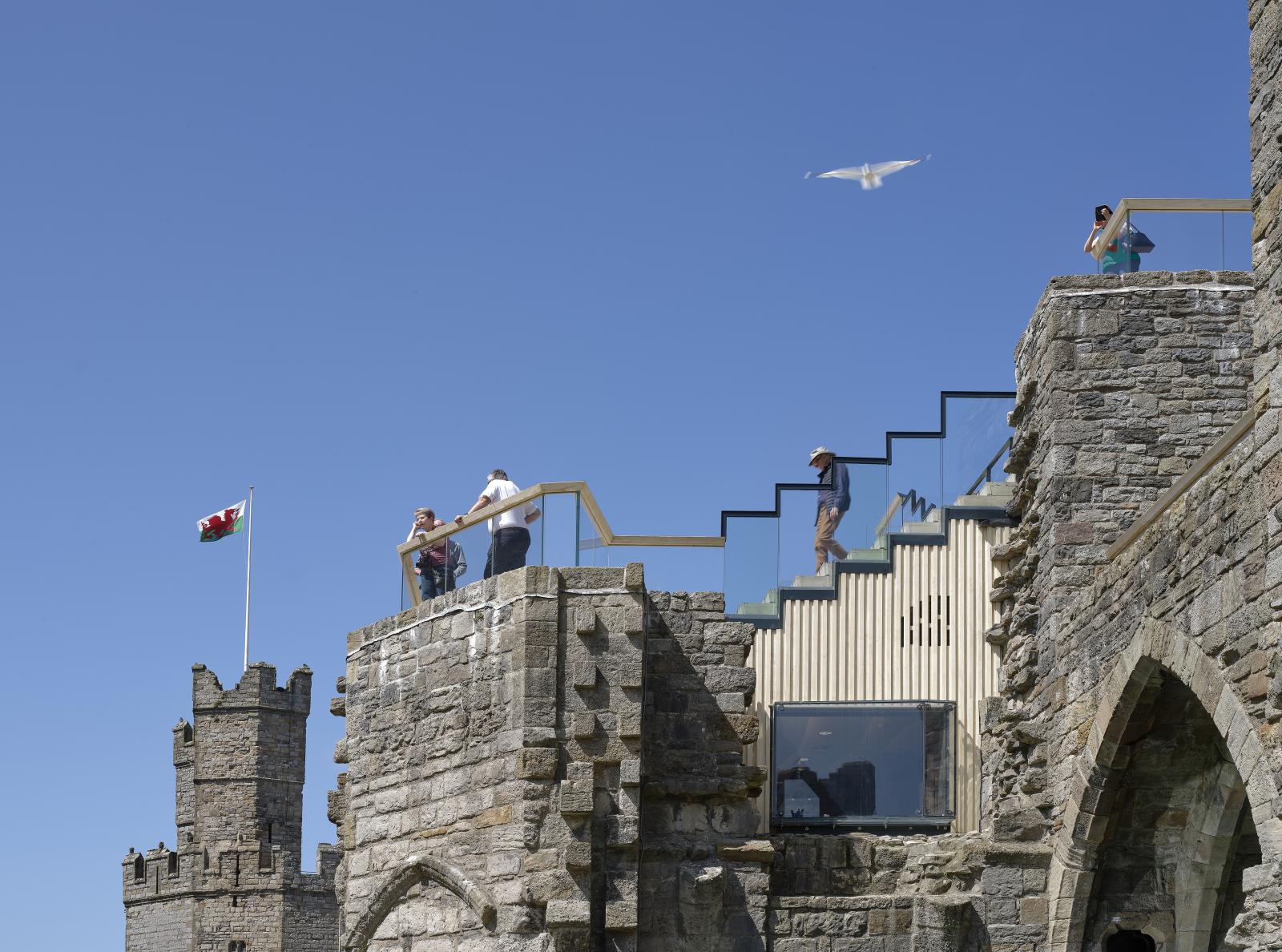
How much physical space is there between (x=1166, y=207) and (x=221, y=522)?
104ft

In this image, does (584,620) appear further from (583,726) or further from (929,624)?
(929,624)

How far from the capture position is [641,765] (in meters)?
16.5

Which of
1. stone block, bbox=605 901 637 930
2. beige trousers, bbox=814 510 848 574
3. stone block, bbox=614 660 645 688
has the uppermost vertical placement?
beige trousers, bbox=814 510 848 574

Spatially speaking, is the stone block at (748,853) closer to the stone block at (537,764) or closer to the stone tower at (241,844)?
the stone block at (537,764)

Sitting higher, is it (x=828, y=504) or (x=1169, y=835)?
(x=828, y=504)

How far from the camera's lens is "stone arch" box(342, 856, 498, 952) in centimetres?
1620

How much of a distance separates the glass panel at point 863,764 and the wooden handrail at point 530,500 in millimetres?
1725

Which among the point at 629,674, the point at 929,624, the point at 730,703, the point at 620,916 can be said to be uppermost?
the point at 929,624

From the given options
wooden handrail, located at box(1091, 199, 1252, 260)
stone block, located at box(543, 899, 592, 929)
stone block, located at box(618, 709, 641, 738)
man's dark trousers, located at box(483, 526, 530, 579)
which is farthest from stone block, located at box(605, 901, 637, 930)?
wooden handrail, located at box(1091, 199, 1252, 260)

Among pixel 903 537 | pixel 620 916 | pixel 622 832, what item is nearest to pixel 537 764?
pixel 622 832

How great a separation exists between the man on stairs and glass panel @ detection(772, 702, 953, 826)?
1.27 metres

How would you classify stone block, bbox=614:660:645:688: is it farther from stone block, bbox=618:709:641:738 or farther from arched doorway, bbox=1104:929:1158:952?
arched doorway, bbox=1104:929:1158:952

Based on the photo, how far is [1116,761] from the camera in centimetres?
1495

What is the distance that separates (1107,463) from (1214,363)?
1.09m
